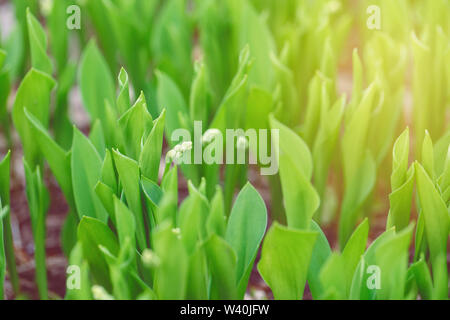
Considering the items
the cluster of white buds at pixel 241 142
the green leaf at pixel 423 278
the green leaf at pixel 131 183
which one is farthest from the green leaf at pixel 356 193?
the green leaf at pixel 131 183

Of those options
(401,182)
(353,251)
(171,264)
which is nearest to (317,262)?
(353,251)

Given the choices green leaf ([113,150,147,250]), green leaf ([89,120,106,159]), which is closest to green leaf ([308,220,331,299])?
green leaf ([113,150,147,250])

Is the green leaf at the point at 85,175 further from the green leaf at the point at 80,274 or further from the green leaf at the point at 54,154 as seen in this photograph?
the green leaf at the point at 80,274

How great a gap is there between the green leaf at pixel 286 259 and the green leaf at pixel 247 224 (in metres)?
0.03

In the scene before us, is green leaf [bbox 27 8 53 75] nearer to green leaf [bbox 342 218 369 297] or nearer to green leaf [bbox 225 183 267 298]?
green leaf [bbox 225 183 267 298]

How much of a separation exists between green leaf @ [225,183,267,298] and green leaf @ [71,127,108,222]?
24 centimetres

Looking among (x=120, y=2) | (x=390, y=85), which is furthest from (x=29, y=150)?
(x=390, y=85)

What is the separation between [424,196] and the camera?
0.89 metres

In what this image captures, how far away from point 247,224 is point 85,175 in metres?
0.30

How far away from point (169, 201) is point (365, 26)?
0.90 meters

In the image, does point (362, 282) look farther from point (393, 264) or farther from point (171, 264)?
point (171, 264)
